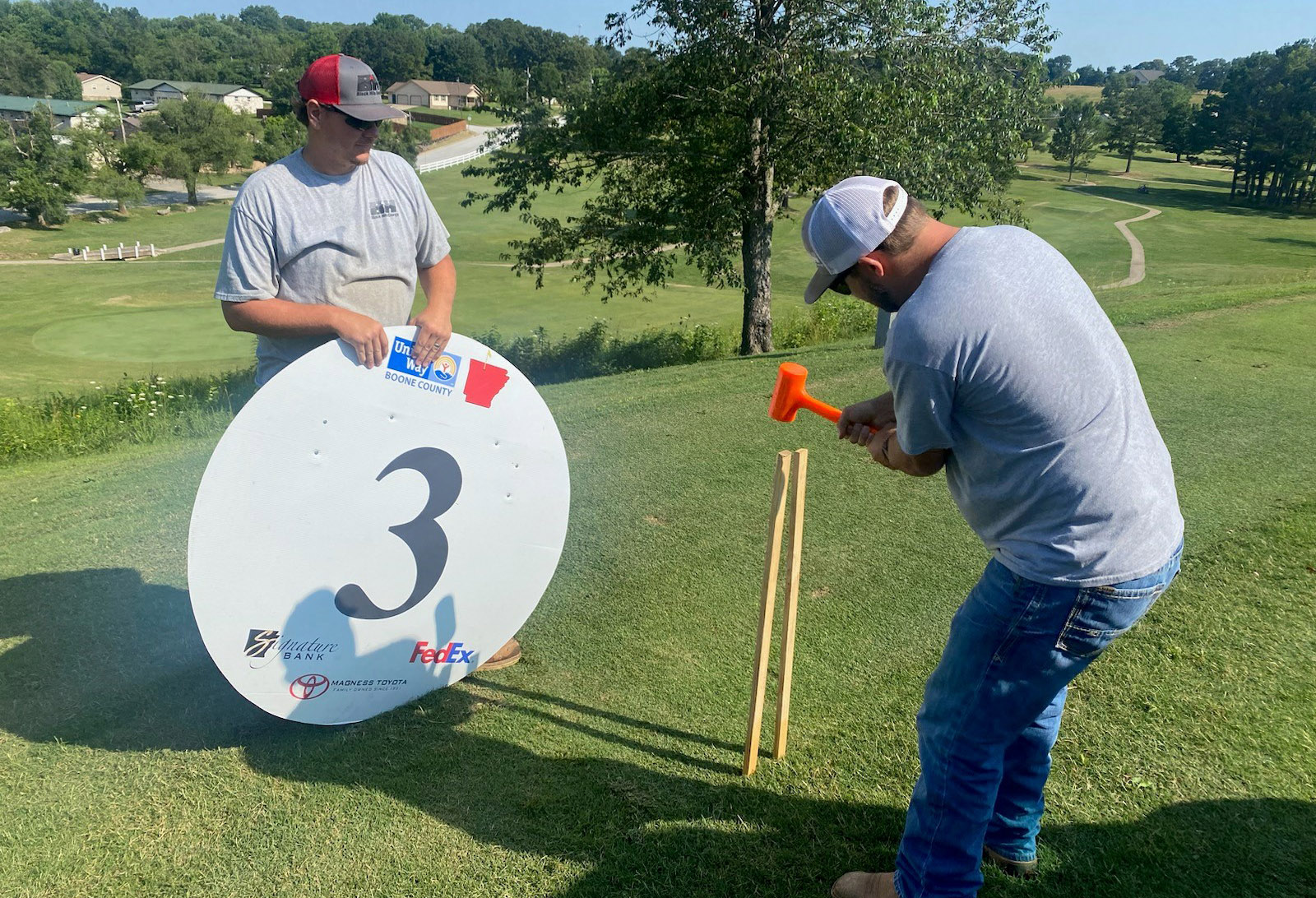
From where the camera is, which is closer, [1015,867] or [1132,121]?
[1015,867]

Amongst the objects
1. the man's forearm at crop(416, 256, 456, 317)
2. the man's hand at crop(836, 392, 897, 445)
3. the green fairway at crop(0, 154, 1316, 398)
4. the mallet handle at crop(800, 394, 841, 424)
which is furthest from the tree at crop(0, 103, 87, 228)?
the man's hand at crop(836, 392, 897, 445)

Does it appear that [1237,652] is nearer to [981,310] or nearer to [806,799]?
[806,799]

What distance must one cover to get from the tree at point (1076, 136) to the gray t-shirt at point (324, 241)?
265 feet

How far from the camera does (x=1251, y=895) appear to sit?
9.20 ft

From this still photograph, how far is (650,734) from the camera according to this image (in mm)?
3680

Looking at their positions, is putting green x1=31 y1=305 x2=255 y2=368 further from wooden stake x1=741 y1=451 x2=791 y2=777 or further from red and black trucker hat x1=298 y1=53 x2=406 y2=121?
wooden stake x1=741 y1=451 x2=791 y2=777

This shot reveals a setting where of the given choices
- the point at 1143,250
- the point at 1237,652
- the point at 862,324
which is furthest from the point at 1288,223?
the point at 1237,652

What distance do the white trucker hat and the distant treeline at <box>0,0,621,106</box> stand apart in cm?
12704

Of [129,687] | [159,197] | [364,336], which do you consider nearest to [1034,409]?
[364,336]

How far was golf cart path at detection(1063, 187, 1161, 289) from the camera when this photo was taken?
1064 inches

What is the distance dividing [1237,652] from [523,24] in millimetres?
184128

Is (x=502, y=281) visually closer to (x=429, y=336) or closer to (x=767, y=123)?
(x=767, y=123)

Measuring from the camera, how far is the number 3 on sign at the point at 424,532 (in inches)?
136

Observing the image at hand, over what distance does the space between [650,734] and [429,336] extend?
1.85 meters
